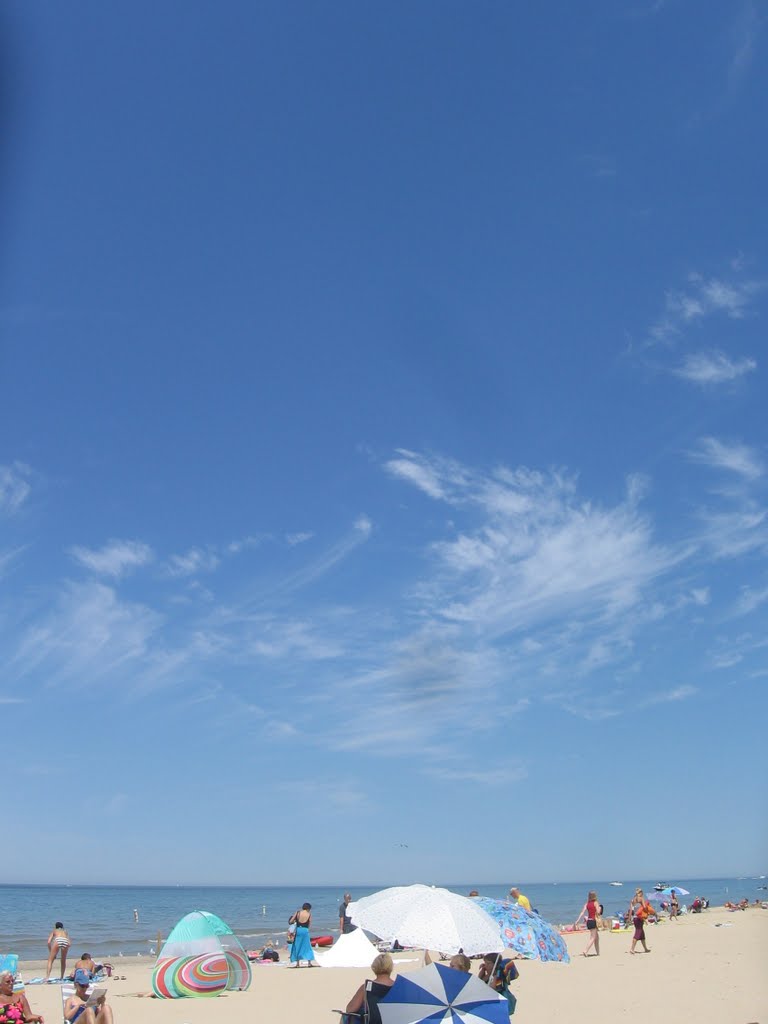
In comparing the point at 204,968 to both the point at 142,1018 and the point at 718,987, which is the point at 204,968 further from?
the point at 718,987

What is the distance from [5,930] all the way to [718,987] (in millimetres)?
40470

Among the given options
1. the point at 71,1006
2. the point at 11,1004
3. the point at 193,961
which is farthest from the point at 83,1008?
the point at 193,961

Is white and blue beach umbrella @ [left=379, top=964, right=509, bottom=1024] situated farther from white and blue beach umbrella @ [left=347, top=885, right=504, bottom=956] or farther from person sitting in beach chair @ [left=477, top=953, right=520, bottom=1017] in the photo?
person sitting in beach chair @ [left=477, top=953, right=520, bottom=1017]

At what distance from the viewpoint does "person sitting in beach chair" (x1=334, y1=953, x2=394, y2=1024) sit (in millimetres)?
6863

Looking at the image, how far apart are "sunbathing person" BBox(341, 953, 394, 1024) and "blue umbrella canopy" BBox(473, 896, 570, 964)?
12.1 ft

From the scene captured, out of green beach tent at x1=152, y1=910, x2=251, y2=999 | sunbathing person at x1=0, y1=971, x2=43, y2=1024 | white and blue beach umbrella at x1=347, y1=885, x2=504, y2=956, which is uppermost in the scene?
white and blue beach umbrella at x1=347, y1=885, x2=504, y2=956

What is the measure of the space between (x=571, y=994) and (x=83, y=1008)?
303 inches

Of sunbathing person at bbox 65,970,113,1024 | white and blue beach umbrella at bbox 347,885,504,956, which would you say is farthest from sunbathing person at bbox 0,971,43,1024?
white and blue beach umbrella at bbox 347,885,504,956

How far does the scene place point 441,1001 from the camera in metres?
6.58

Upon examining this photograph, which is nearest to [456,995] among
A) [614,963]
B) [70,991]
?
[70,991]

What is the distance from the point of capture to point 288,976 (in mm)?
15633

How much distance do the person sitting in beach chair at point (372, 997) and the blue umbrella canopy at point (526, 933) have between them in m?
3.69

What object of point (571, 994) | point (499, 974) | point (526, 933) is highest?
point (526, 933)

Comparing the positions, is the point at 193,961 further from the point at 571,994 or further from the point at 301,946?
the point at 571,994
